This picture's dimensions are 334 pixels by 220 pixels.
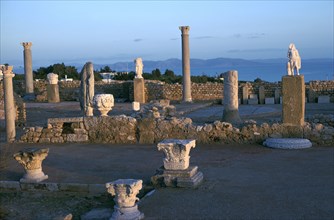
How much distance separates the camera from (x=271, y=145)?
1097 centimetres

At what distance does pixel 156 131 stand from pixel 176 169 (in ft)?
14.6

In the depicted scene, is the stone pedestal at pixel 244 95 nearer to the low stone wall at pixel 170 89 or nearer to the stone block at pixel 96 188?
the low stone wall at pixel 170 89

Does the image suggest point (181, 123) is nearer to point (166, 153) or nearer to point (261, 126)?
point (261, 126)

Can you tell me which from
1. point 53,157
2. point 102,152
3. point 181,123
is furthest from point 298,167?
point 53,157

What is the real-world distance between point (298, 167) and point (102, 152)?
15.4 feet

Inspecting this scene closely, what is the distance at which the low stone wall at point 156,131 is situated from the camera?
11.5m

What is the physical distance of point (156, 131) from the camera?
40.0 ft

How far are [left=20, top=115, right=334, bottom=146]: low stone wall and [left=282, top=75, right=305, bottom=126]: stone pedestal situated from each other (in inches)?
13.7

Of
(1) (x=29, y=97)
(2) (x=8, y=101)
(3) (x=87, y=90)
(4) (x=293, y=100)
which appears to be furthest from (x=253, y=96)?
(2) (x=8, y=101)

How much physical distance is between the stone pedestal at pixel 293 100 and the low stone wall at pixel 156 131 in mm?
349

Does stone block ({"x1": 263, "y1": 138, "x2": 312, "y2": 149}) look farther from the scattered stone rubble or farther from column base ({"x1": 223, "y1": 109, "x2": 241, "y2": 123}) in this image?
the scattered stone rubble

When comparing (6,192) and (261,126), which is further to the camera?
(261,126)

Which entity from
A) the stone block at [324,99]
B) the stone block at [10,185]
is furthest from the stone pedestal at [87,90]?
the stone block at [324,99]

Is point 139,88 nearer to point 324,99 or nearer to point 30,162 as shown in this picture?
point 324,99
